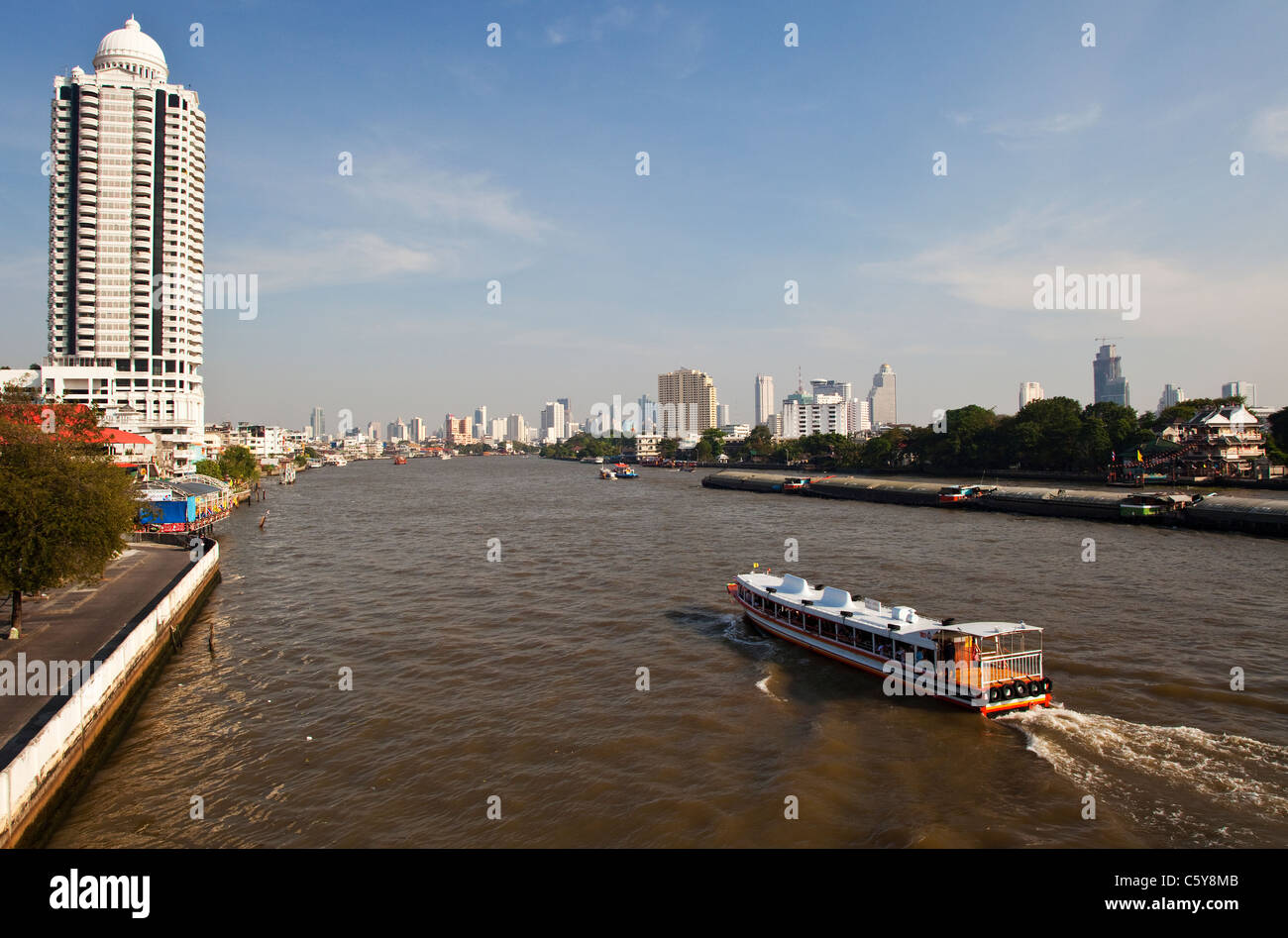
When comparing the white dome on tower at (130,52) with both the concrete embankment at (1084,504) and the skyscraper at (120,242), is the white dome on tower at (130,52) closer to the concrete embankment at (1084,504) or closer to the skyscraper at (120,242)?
the skyscraper at (120,242)

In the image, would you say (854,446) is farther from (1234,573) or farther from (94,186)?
(94,186)

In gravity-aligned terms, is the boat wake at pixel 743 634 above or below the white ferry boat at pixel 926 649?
below

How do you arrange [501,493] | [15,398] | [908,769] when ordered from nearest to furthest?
1. [908,769]
2. [15,398]
3. [501,493]

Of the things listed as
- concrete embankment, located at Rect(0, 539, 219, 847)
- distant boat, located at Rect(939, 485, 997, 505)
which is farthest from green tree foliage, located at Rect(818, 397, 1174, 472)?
concrete embankment, located at Rect(0, 539, 219, 847)

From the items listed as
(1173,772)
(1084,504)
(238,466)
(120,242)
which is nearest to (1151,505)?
(1084,504)

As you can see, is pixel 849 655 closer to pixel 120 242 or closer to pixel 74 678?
pixel 74 678

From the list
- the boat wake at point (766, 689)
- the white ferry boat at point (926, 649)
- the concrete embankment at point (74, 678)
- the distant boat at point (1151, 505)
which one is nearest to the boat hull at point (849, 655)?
the white ferry boat at point (926, 649)

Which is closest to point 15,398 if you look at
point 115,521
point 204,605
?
point 204,605
